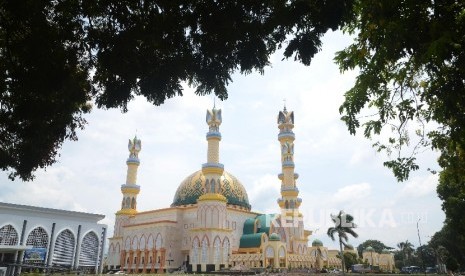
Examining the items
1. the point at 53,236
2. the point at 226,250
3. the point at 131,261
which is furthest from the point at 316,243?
the point at 53,236

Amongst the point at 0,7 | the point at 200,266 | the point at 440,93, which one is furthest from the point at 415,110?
the point at 200,266

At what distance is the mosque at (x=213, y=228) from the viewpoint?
38500 millimetres

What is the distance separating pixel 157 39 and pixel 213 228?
1295 inches

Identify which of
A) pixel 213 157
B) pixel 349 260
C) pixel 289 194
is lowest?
pixel 349 260

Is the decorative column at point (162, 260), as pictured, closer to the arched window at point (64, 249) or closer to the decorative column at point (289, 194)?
the arched window at point (64, 249)

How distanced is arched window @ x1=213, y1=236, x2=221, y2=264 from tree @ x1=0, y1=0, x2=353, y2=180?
32214 mm

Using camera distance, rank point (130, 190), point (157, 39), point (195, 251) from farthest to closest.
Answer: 1. point (130, 190)
2. point (195, 251)
3. point (157, 39)

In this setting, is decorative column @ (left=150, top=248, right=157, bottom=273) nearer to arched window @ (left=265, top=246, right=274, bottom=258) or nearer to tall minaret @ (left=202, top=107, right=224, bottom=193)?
tall minaret @ (left=202, top=107, right=224, bottom=193)

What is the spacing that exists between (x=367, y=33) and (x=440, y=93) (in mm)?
1880

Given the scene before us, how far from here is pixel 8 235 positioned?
102 ft

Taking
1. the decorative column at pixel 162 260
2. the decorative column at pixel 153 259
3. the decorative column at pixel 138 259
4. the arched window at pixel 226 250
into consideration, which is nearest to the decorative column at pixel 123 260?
the decorative column at pixel 138 259

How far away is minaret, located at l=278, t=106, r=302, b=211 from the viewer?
44.7 m

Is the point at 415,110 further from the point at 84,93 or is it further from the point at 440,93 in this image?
the point at 84,93

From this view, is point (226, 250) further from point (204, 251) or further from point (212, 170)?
point (212, 170)
